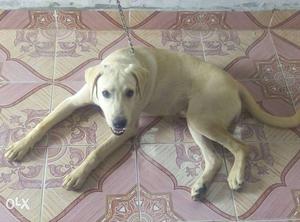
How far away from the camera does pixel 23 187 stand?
5.23ft

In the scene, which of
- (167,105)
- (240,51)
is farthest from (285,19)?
(167,105)

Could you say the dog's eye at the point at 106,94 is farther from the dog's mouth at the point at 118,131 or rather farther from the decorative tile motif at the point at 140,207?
the decorative tile motif at the point at 140,207

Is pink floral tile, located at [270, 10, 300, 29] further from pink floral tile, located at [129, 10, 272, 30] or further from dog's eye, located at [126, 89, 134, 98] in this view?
dog's eye, located at [126, 89, 134, 98]

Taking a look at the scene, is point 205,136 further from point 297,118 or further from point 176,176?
point 297,118

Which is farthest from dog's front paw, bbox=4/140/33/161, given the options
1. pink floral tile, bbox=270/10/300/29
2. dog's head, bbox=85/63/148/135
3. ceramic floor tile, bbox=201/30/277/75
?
pink floral tile, bbox=270/10/300/29

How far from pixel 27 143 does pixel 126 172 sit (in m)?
0.34

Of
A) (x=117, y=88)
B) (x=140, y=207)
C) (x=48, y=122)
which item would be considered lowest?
(x=140, y=207)

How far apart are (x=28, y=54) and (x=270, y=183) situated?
1.05m

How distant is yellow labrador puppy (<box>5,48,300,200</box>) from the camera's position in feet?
5.12

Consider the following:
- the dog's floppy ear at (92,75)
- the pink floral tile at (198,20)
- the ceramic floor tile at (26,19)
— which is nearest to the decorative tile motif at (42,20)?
the ceramic floor tile at (26,19)

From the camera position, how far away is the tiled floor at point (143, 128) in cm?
158

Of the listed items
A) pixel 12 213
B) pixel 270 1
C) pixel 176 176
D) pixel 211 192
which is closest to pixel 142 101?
pixel 176 176

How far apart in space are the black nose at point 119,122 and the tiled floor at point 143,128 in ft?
0.59

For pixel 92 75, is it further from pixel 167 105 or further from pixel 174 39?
pixel 174 39
